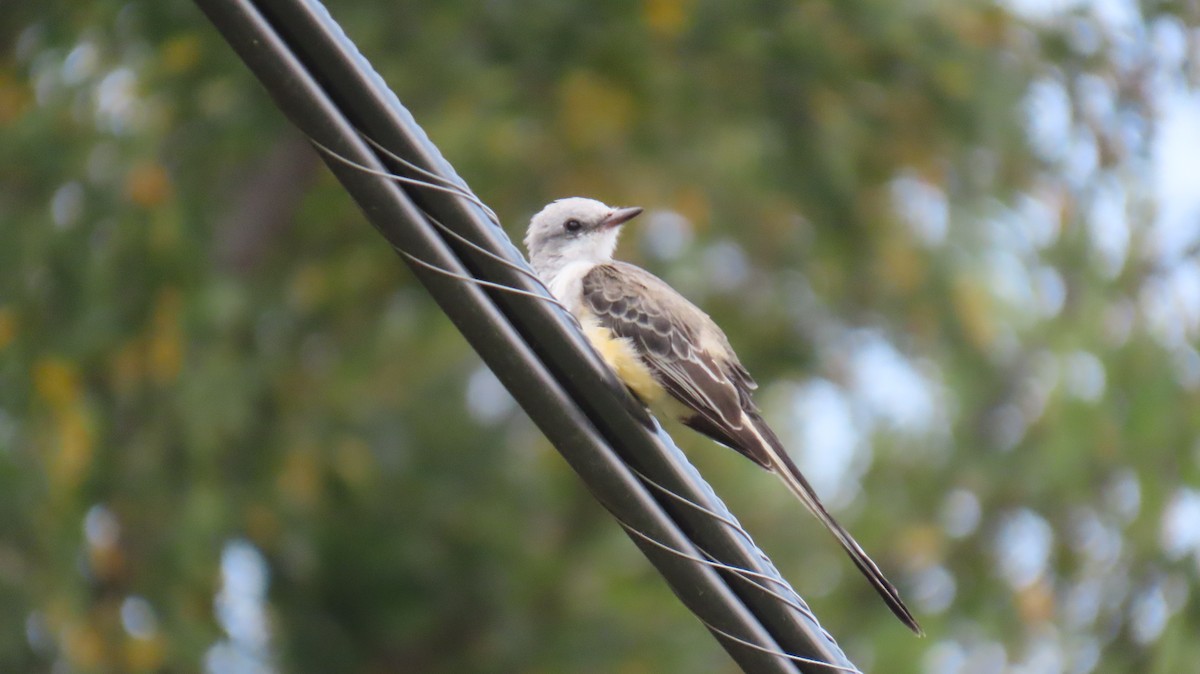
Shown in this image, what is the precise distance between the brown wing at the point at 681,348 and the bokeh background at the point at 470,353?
335cm

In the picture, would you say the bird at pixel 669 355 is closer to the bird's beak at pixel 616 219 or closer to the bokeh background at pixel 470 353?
the bird's beak at pixel 616 219

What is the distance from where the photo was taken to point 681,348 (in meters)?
4.60

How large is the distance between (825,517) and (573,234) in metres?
2.27

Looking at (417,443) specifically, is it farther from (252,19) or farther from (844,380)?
Answer: (252,19)

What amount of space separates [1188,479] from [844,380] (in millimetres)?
5261

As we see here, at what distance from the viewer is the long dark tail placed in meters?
3.34

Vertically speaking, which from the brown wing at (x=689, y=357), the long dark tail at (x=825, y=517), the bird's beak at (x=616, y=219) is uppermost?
the bird's beak at (x=616, y=219)

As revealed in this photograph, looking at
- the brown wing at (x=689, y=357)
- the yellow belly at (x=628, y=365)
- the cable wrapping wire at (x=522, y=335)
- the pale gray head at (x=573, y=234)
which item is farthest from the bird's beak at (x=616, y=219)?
the cable wrapping wire at (x=522, y=335)

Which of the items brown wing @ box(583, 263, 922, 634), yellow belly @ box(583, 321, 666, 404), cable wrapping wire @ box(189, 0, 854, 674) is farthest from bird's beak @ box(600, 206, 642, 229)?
cable wrapping wire @ box(189, 0, 854, 674)

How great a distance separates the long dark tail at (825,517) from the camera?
3.34 metres

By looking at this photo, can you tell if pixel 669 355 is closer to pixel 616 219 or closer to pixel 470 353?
pixel 616 219

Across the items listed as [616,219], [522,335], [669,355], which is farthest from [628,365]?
[522,335]

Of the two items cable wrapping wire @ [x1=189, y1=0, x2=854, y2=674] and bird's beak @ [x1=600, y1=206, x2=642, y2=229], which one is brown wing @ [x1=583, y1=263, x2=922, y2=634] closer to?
bird's beak @ [x1=600, y1=206, x2=642, y2=229]

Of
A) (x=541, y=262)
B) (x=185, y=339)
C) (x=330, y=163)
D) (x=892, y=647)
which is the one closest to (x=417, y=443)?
(x=185, y=339)
